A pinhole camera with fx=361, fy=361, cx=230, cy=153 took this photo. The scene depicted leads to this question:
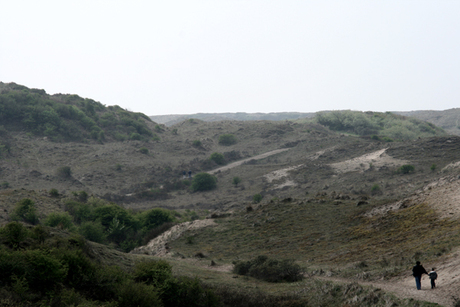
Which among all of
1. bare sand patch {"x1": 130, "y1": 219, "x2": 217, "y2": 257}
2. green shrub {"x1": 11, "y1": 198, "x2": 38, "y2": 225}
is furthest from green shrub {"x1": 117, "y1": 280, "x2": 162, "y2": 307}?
green shrub {"x1": 11, "y1": 198, "x2": 38, "y2": 225}

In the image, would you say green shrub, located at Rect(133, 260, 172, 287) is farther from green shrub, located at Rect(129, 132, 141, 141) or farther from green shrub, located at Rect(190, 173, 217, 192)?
green shrub, located at Rect(129, 132, 141, 141)

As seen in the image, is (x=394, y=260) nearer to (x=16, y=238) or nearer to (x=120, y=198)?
(x=16, y=238)

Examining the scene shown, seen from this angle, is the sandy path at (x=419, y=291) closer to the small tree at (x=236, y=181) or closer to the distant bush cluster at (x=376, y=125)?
the small tree at (x=236, y=181)

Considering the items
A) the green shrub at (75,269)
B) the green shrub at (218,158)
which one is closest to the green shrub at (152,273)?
the green shrub at (75,269)

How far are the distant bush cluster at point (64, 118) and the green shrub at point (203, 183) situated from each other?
106ft

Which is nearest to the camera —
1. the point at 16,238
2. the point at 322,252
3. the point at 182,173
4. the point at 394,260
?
the point at 16,238

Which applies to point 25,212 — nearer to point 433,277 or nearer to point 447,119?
point 433,277

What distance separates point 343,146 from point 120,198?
39678mm

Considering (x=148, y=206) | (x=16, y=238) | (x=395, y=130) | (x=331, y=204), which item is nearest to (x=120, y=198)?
(x=148, y=206)

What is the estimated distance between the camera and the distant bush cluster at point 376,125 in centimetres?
8951

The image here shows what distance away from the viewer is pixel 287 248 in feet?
68.6

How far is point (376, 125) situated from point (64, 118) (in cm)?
7895

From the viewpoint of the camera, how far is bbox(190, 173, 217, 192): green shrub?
180ft

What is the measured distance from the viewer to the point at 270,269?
15859mm
